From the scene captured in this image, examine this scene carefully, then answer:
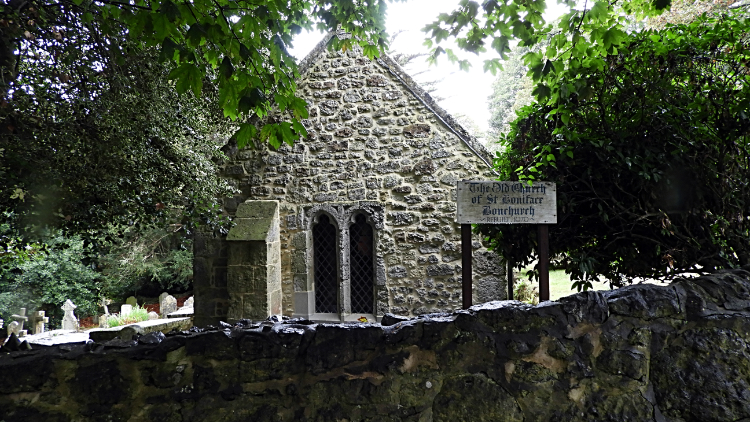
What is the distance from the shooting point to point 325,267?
709 centimetres

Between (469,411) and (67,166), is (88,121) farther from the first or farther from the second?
(469,411)

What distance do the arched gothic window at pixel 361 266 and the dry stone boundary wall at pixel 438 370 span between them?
4.65 meters

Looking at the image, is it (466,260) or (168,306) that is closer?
(466,260)

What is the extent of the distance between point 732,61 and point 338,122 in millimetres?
4792

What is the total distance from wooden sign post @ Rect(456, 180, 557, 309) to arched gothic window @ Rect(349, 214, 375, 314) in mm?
3165

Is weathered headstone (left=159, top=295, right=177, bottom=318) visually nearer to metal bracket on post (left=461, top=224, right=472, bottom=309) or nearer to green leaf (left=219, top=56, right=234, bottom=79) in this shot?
metal bracket on post (left=461, top=224, right=472, bottom=309)

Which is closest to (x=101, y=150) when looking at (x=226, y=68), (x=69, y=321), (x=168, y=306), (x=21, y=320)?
(x=226, y=68)

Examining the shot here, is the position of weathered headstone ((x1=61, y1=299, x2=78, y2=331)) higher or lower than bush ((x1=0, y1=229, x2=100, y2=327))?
lower

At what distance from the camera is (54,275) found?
14898mm

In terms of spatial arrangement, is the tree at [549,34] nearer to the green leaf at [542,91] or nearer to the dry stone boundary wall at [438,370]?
the green leaf at [542,91]

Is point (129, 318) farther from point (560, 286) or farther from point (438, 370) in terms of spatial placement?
point (438, 370)

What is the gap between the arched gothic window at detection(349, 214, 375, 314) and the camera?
6930mm

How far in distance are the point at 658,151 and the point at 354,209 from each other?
4.15 m

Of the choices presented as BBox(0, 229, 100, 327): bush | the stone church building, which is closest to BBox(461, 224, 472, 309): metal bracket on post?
the stone church building
